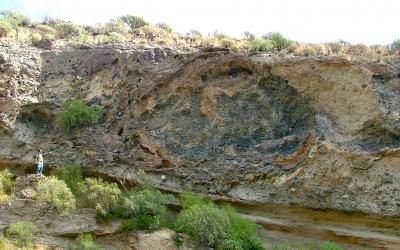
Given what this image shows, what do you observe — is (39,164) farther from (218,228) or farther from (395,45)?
(395,45)

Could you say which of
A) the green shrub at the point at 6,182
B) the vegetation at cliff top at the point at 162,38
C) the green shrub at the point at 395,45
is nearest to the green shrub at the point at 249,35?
the vegetation at cliff top at the point at 162,38

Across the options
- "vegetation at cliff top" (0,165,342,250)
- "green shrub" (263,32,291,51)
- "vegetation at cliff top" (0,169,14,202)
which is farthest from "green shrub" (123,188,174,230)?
"green shrub" (263,32,291,51)

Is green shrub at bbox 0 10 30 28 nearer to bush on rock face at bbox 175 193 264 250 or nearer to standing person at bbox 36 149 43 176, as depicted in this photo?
standing person at bbox 36 149 43 176

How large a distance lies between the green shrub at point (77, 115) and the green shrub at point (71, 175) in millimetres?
1544

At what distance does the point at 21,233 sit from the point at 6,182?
3.09m

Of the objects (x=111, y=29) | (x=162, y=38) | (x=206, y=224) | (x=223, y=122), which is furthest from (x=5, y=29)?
(x=206, y=224)

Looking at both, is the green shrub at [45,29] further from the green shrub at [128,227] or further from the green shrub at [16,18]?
the green shrub at [128,227]

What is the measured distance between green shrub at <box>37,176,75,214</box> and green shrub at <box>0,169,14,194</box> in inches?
55.1

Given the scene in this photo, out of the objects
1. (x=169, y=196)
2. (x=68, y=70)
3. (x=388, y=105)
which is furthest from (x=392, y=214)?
(x=68, y=70)

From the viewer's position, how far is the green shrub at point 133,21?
96.4 ft

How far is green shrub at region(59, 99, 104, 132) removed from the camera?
18.5 metres

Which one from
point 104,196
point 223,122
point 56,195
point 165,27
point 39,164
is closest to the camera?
point 56,195

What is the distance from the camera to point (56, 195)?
15.5 m

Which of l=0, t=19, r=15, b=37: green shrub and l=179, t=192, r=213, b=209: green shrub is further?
l=0, t=19, r=15, b=37: green shrub
